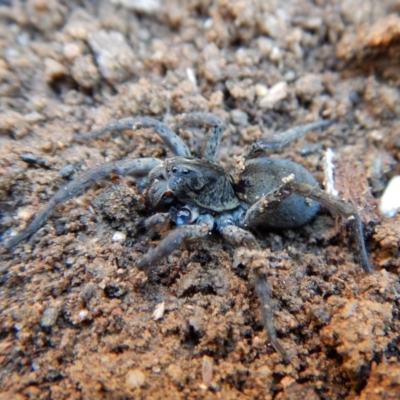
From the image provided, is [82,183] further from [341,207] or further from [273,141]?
[341,207]

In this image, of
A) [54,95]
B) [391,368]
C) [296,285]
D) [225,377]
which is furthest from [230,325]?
[54,95]

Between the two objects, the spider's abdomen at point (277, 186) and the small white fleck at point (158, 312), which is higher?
the spider's abdomen at point (277, 186)

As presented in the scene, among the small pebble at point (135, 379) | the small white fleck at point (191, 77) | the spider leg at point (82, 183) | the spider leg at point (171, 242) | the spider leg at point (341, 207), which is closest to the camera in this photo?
the small pebble at point (135, 379)

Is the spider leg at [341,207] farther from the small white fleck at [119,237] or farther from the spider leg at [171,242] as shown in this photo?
the small white fleck at [119,237]

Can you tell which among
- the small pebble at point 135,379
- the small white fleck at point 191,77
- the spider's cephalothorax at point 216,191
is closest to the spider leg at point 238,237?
the spider's cephalothorax at point 216,191

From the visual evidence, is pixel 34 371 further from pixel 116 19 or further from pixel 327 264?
pixel 116 19

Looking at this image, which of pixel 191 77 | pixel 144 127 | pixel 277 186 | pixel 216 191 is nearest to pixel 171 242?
pixel 216 191
